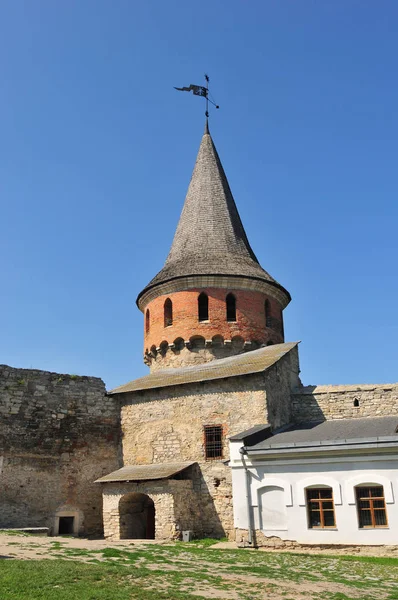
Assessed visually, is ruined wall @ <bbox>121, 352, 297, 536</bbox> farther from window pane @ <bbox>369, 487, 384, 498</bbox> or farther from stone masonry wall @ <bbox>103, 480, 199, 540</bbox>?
window pane @ <bbox>369, 487, 384, 498</bbox>

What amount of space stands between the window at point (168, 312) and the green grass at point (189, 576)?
13007 millimetres

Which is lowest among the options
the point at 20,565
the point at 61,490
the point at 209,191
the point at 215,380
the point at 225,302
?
the point at 20,565

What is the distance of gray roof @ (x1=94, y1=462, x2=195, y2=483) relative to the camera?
18438 millimetres

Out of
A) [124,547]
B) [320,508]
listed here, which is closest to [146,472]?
[124,547]

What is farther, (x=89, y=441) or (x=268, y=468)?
(x=89, y=441)

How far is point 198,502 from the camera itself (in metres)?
19.1

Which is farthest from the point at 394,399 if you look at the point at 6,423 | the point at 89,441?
the point at 6,423

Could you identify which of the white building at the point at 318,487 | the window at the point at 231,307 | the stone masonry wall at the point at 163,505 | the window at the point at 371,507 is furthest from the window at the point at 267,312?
the window at the point at 371,507

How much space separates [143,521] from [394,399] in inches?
390

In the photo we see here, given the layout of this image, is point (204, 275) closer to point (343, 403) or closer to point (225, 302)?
point (225, 302)

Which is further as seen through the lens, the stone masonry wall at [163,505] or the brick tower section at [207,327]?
the brick tower section at [207,327]

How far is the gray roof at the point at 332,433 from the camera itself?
16.4 m

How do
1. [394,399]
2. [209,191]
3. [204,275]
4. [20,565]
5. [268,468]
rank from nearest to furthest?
[20,565] → [268,468] → [394,399] → [204,275] → [209,191]

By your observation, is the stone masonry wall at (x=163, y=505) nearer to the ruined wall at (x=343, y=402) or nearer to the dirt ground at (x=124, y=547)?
the dirt ground at (x=124, y=547)
